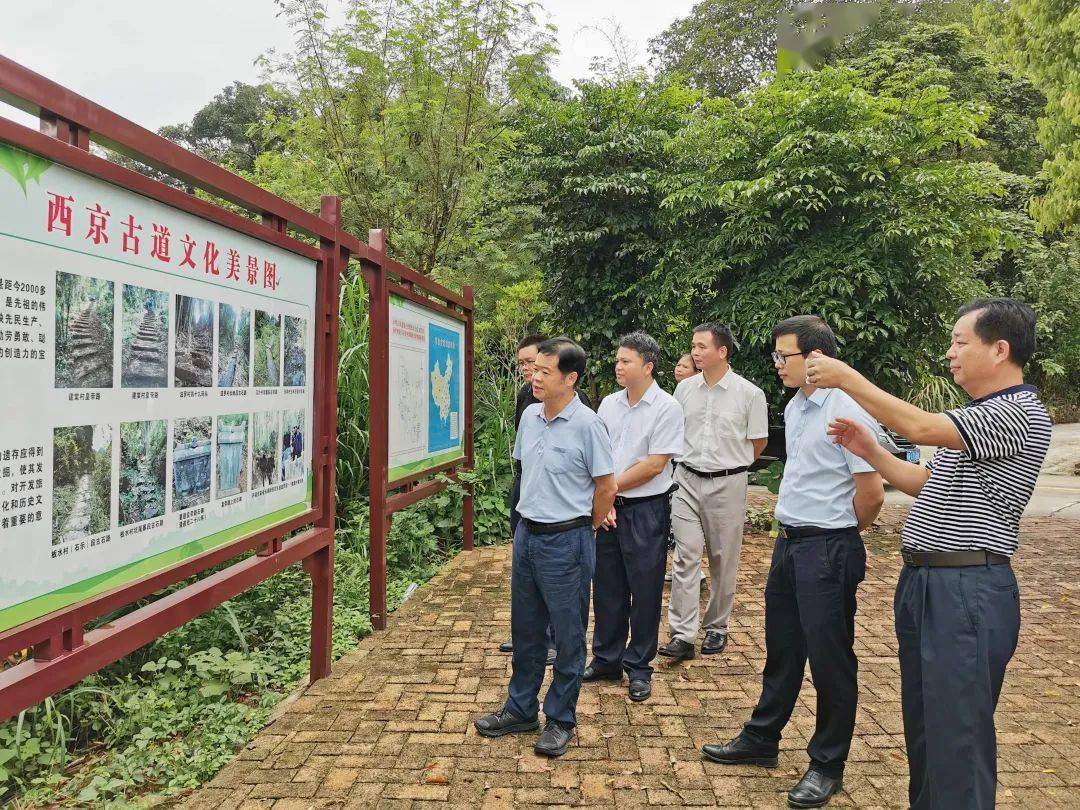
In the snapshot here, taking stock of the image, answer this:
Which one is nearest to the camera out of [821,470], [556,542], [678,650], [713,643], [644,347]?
[821,470]

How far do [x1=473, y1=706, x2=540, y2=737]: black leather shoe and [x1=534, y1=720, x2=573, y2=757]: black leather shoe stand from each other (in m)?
0.12

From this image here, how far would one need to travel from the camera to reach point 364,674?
4.06 meters

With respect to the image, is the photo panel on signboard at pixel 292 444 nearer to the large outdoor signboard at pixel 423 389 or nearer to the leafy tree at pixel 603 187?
the large outdoor signboard at pixel 423 389

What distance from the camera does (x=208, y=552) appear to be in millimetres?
2918

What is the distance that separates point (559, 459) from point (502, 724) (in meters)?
1.19

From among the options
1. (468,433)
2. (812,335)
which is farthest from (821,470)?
(468,433)

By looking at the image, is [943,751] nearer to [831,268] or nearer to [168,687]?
[168,687]

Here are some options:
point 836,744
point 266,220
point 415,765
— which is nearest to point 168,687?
point 415,765

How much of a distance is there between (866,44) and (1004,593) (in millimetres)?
20488

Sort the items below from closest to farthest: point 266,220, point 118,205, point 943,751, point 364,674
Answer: point 943,751 < point 118,205 < point 266,220 < point 364,674

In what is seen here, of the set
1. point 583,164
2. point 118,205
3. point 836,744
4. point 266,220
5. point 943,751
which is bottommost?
point 836,744

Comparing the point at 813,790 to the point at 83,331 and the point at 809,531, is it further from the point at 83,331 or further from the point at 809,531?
the point at 83,331

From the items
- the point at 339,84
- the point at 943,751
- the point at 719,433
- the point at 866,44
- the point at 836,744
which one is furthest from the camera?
the point at 866,44

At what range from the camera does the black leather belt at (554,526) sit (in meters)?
3.30
